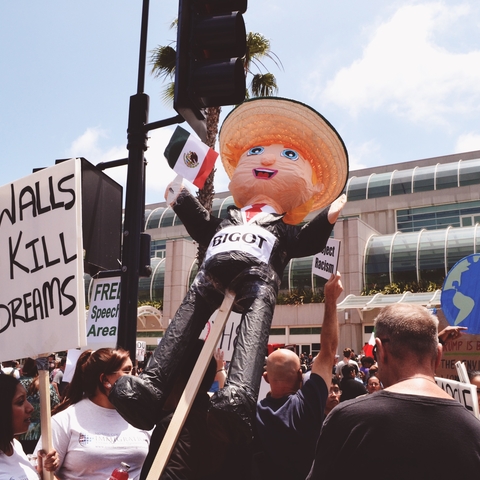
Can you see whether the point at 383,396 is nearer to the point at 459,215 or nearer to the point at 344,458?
the point at 344,458

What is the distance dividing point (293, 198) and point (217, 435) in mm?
2280

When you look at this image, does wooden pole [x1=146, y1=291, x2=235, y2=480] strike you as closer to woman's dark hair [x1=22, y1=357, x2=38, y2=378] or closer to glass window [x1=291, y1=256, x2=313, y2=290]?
woman's dark hair [x1=22, y1=357, x2=38, y2=378]

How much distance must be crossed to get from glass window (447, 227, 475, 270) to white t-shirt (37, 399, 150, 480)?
26848 millimetres

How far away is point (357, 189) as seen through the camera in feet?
122

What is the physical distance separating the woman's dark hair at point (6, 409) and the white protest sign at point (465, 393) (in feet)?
8.67

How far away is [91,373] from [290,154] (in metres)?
2.35

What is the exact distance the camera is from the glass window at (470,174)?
34.1m

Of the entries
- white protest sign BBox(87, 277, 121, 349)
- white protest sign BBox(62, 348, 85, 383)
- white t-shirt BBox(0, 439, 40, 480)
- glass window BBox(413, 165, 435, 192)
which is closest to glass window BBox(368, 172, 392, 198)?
glass window BBox(413, 165, 435, 192)

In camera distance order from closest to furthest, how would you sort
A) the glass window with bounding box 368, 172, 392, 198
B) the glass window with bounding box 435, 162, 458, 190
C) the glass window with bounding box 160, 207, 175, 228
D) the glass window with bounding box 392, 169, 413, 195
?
the glass window with bounding box 435, 162, 458, 190 → the glass window with bounding box 392, 169, 413, 195 → the glass window with bounding box 368, 172, 392, 198 → the glass window with bounding box 160, 207, 175, 228

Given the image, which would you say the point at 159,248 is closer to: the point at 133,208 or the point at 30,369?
the point at 30,369

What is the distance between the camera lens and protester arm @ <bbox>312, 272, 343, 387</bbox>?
272 cm

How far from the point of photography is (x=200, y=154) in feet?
13.1

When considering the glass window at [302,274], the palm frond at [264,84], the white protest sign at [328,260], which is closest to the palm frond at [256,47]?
the palm frond at [264,84]

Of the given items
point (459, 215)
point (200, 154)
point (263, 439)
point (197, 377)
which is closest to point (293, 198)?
point (200, 154)
